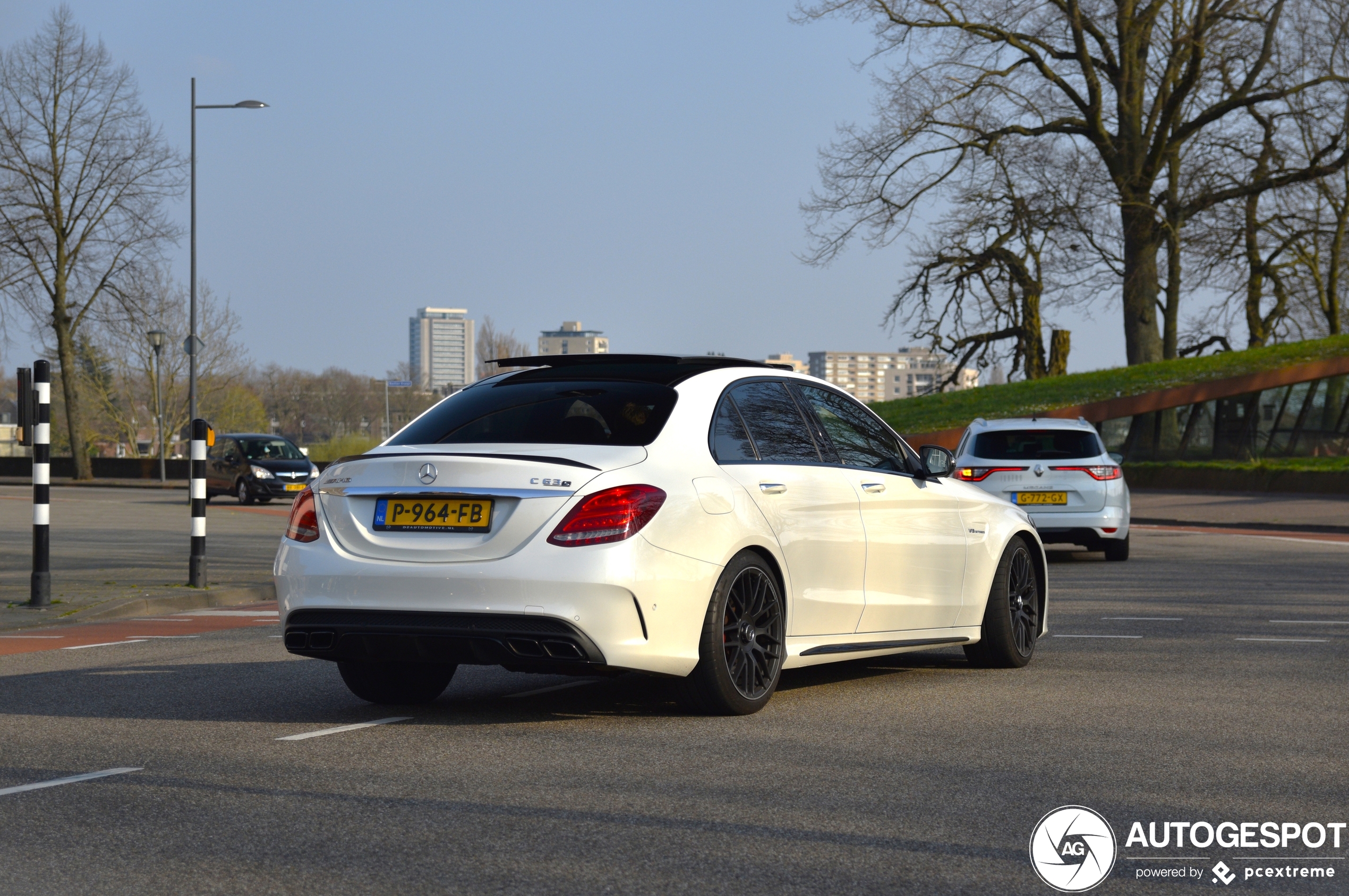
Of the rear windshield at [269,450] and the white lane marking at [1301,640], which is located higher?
the rear windshield at [269,450]

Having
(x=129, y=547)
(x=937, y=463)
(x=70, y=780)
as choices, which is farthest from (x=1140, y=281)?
(x=70, y=780)

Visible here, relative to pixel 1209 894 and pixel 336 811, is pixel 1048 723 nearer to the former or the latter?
pixel 1209 894

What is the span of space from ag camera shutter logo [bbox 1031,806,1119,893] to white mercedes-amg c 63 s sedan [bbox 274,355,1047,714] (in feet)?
6.21

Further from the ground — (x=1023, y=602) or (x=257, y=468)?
(x=257, y=468)

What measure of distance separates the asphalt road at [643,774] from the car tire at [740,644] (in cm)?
14

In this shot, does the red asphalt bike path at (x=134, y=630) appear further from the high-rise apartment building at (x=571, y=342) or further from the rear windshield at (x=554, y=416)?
the high-rise apartment building at (x=571, y=342)

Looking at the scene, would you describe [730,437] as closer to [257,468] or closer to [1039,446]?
[1039,446]

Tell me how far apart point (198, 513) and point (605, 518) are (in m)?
8.66

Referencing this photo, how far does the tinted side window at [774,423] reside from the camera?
6.85 metres

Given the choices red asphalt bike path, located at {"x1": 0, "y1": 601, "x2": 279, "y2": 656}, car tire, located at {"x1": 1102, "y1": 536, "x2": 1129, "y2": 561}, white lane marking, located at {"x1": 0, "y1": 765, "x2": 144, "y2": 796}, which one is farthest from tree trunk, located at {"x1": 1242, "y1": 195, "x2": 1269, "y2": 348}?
white lane marking, located at {"x1": 0, "y1": 765, "x2": 144, "y2": 796}

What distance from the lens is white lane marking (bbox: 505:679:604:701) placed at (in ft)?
23.8

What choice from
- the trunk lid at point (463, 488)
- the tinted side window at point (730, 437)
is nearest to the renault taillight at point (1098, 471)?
the tinted side window at point (730, 437)

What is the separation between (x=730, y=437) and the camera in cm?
664

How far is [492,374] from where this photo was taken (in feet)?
23.0
